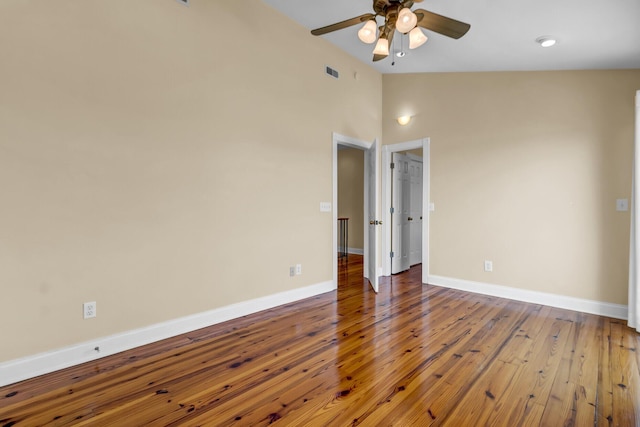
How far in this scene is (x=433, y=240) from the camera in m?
4.87

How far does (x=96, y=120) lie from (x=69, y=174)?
44 centimetres

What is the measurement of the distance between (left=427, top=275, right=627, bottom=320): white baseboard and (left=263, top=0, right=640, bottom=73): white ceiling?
98.3 inches

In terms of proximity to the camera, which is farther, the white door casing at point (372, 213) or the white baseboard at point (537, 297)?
the white door casing at point (372, 213)

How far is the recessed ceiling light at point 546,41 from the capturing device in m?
3.12

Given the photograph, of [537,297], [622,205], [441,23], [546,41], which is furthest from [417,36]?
[537,297]

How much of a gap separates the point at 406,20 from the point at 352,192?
582cm

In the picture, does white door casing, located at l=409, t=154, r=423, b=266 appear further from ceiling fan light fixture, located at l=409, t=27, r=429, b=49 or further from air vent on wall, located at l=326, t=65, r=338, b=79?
ceiling fan light fixture, located at l=409, t=27, r=429, b=49

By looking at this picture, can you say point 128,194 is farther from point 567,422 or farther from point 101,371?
point 567,422

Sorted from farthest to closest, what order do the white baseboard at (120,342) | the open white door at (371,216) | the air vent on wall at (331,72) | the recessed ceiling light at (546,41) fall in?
1. the open white door at (371,216)
2. the air vent on wall at (331,72)
3. the recessed ceiling light at (546,41)
4. the white baseboard at (120,342)

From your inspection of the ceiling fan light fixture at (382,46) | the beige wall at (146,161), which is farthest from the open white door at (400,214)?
the ceiling fan light fixture at (382,46)

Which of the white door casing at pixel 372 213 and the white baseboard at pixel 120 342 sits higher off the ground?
the white door casing at pixel 372 213

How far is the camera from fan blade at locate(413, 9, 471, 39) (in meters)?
2.29

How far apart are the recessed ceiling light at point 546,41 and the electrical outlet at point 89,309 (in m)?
4.47

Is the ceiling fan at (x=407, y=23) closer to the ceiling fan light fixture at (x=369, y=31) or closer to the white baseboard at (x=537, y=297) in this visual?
the ceiling fan light fixture at (x=369, y=31)
